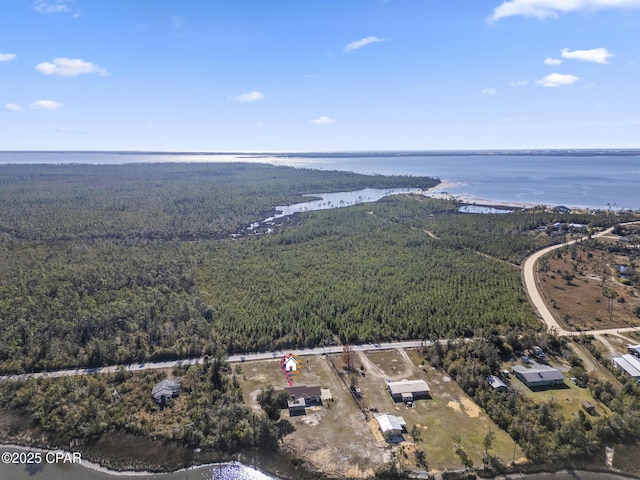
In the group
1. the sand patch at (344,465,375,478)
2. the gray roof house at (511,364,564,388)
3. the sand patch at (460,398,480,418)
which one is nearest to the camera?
the sand patch at (344,465,375,478)

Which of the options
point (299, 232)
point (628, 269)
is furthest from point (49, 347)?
point (628, 269)

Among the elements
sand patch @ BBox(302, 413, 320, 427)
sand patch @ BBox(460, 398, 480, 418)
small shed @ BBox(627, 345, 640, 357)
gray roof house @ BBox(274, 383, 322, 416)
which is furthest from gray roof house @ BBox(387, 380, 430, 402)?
small shed @ BBox(627, 345, 640, 357)

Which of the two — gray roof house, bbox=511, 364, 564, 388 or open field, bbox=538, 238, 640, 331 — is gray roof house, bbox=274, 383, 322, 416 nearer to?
gray roof house, bbox=511, 364, 564, 388

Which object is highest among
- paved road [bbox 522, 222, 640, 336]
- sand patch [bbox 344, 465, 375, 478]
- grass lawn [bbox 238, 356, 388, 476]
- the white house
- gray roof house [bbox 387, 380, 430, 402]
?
paved road [bbox 522, 222, 640, 336]

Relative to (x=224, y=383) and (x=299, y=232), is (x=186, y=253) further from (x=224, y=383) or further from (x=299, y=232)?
(x=224, y=383)

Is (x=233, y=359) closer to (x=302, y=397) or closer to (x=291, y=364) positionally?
(x=291, y=364)

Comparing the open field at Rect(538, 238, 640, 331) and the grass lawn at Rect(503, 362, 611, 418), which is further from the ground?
the open field at Rect(538, 238, 640, 331)
